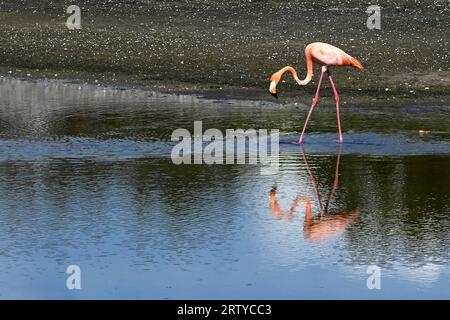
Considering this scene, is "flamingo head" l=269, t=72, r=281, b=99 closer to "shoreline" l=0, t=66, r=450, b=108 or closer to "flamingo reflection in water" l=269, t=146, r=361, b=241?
"flamingo reflection in water" l=269, t=146, r=361, b=241

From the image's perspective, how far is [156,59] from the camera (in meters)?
25.6

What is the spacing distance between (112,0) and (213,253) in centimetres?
2237

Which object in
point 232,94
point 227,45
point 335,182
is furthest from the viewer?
point 227,45

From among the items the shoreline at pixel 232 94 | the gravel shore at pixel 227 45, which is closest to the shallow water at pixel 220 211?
the shoreline at pixel 232 94

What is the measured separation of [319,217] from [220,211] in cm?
104

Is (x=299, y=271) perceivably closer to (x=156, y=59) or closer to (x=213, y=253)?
(x=213, y=253)

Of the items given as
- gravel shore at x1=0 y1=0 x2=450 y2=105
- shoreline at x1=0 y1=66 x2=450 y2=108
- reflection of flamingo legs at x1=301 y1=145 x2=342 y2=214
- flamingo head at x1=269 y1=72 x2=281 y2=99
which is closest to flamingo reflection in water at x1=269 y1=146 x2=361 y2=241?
reflection of flamingo legs at x1=301 y1=145 x2=342 y2=214

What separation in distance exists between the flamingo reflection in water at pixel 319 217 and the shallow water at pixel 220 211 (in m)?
0.02

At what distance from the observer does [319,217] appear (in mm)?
12008

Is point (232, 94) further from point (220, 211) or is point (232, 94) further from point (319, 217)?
point (319, 217)

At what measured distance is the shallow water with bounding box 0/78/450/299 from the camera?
965cm

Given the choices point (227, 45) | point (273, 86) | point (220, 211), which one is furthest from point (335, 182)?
point (227, 45)

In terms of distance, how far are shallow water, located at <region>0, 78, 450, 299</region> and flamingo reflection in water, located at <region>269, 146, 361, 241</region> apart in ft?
0.07

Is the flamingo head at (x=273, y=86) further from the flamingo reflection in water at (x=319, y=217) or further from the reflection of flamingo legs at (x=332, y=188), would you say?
the flamingo reflection in water at (x=319, y=217)
